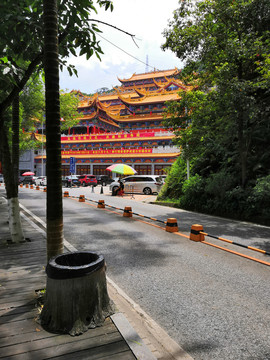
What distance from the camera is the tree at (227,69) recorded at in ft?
35.4

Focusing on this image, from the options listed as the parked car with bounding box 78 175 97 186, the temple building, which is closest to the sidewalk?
the parked car with bounding box 78 175 97 186

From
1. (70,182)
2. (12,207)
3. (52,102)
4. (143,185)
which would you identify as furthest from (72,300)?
(70,182)

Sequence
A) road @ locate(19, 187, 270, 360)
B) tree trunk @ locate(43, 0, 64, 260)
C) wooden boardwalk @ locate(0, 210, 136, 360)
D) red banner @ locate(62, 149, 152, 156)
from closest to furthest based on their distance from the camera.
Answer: wooden boardwalk @ locate(0, 210, 136, 360)
road @ locate(19, 187, 270, 360)
tree trunk @ locate(43, 0, 64, 260)
red banner @ locate(62, 149, 152, 156)

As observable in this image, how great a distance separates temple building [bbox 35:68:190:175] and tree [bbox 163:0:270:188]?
25058 mm

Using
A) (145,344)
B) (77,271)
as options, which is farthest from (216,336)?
(77,271)

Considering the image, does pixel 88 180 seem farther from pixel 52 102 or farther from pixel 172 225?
pixel 52 102

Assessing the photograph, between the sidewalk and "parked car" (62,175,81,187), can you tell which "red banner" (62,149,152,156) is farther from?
the sidewalk

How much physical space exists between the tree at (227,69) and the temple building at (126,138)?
25058 mm

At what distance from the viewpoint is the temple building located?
41875mm

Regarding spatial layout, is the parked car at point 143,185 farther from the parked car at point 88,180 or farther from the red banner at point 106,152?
the red banner at point 106,152

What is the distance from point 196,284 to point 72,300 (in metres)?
2.60

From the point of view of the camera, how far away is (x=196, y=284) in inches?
187

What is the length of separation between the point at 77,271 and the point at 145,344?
1.10 metres

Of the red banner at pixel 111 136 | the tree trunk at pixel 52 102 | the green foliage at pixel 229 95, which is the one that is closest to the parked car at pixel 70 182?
the red banner at pixel 111 136
